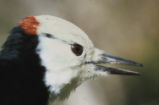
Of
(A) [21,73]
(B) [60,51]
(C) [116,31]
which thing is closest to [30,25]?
(B) [60,51]

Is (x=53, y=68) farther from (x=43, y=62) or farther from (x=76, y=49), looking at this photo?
(x=76, y=49)

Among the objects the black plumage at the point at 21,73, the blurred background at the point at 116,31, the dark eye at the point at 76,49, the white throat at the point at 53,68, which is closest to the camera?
the black plumage at the point at 21,73

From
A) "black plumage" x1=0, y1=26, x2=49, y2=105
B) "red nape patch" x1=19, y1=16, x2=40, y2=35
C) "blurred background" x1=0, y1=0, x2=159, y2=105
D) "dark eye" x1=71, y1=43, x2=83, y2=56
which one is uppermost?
"blurred background" x1=0, y1=0, x2=159, y2=105

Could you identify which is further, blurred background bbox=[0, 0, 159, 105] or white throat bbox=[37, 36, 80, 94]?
blurred background bbox=[0, 0, 159, 105]

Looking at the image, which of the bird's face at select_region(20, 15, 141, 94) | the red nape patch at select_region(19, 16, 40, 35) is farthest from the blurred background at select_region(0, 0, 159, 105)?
the red nape patch at select_region(19, 16, 40, 35)

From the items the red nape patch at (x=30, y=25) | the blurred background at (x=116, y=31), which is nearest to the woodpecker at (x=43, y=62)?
the red nape patch at (x=30, y=25)

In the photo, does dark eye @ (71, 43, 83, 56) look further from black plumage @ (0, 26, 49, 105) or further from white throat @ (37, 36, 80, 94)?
black plumage @ (0, 26, 49, 105)

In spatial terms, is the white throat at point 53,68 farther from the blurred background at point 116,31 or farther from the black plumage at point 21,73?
the blurred background at point 116,31
